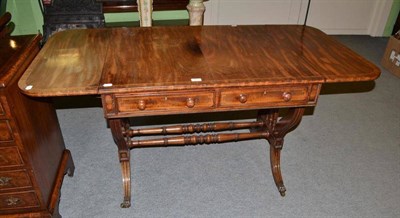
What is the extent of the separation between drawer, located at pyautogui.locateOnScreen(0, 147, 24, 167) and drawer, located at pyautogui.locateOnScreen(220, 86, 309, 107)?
3.23 ft

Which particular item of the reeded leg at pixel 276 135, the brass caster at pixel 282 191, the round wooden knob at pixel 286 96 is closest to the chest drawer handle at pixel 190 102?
the round wooden knob at pixel 286 96

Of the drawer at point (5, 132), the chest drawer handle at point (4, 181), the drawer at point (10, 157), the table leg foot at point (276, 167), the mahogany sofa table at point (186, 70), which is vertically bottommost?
the table leg foot at point (276, 167)

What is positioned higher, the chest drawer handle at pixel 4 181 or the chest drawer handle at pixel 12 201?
the chest drawer handle at pixel 4 181

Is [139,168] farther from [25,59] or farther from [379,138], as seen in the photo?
[379,138]

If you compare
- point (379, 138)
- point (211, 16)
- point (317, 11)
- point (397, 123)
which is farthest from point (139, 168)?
point (317, 11)

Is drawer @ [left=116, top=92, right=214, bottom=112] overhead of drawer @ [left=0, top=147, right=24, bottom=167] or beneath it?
overhead

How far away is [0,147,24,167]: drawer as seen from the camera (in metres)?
1.44

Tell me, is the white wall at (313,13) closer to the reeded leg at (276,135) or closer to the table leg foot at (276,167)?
the reeded leg at (276,135)

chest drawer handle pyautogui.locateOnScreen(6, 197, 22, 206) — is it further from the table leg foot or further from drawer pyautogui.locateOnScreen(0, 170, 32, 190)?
the table leg foot

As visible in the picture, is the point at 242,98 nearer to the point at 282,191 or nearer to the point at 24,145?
the point at 282,191

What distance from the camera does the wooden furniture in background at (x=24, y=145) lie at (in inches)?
54.3

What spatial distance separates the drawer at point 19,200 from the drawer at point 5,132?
0.35 meters

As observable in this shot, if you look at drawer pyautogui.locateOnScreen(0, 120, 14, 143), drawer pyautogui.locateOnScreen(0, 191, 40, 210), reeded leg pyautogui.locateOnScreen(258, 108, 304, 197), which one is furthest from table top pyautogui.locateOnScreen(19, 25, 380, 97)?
drawer pyautogui.locateOnScreen(0, 191, 40, 210)

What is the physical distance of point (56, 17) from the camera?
2910 mm
